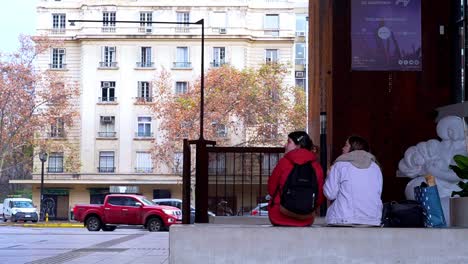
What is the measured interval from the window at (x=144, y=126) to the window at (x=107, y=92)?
2070 millimetres

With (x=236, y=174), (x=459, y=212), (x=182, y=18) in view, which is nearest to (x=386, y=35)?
(x=236, y=174)

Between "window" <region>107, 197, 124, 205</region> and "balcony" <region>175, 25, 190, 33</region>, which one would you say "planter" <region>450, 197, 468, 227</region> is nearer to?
"window" <region>107, 197, 124, 205</region>

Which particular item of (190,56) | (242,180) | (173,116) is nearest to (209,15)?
(190,56)

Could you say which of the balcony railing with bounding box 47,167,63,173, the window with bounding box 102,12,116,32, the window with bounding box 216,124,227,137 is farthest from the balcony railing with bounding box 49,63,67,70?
the window with bounding box 216,124,227,137

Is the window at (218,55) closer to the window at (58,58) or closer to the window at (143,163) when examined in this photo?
the window at (143,163)

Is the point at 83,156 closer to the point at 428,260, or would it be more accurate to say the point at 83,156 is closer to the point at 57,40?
the point at 57,40

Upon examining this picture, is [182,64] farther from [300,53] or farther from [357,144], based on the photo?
[357,144]

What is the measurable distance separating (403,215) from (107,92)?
143 ft

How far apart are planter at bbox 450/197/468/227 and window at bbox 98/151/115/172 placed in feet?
144

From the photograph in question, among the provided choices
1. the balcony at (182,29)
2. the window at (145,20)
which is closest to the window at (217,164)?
the balcony at (182,29)

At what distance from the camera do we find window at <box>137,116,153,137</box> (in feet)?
162

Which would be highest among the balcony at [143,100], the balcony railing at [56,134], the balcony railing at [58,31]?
the balcony railing at [58,31]

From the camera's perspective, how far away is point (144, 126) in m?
49.7

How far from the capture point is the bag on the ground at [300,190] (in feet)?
21.0
